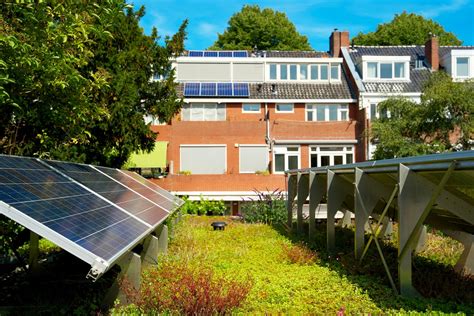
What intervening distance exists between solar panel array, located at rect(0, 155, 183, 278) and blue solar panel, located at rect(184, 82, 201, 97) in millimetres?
24698

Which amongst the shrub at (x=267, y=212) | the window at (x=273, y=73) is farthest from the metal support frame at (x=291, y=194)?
the window at (x=273, y=73)

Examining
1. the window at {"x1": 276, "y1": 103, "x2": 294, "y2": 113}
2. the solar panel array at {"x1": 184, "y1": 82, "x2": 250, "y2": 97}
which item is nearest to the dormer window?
the window at {"x1": 276, "y1": 103, "x2": 294, "y2": 113}

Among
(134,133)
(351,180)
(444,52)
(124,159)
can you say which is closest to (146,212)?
(351,180)

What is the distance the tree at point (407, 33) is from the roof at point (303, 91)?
23811 mm

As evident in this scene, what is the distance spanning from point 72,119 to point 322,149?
934 inches

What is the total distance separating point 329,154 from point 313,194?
17.3 meters

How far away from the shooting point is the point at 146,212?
9383 millimetres

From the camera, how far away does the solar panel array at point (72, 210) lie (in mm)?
4883

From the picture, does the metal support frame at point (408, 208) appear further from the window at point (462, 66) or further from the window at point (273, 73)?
the window at point (462, 66)

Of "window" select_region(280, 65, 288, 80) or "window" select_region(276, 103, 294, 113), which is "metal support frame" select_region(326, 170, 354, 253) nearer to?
"window" select_region(276, 103, 294, 113)

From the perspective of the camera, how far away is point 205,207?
2706cm

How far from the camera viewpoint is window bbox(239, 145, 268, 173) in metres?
31.7

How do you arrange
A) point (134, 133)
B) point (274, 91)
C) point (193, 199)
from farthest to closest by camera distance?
point (274, 91) → point (193, 199) → point (134, 133)

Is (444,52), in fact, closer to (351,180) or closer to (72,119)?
(351,180)
